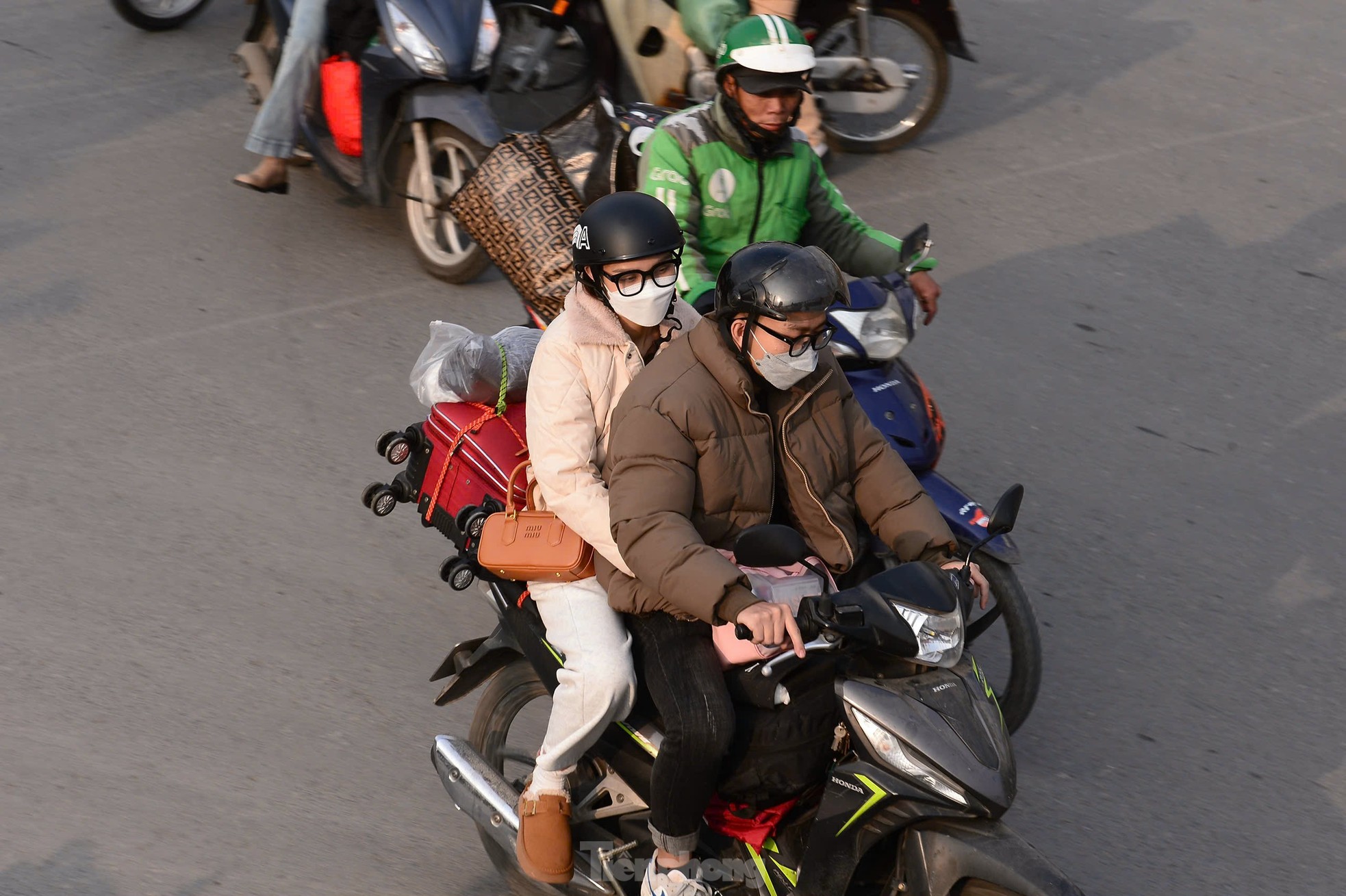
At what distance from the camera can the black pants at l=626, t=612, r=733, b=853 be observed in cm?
323

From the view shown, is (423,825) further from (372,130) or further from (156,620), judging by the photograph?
(372,130)

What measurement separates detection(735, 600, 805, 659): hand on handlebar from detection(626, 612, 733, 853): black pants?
0.28 metres

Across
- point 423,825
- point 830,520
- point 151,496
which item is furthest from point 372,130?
point 830,520

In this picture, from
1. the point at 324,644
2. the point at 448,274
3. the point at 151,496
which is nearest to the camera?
the point at 324,644

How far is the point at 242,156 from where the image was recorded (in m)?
8.14

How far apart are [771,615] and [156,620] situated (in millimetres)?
2772

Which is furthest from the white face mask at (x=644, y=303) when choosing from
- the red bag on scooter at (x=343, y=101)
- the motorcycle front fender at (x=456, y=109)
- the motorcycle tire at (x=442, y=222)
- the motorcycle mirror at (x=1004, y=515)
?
the red bag on scooter at (x=343, y=101)

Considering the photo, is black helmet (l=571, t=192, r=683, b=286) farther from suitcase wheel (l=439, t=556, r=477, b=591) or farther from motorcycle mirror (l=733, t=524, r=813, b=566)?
motorcycle mirror (l=733, t=524, r=813, b=566)

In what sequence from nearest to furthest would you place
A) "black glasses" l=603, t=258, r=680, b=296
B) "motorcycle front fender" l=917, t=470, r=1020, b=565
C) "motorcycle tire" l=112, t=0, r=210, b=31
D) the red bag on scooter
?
"black glasses" l=603, t=258, r=680, b=296 → "motorcycle front fender" l=917, t=470, r=1020, b=565 → the red bag on scooter → "motorcycle tire" l=112, t=0, r=210, b=31

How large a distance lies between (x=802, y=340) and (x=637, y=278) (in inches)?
20.7

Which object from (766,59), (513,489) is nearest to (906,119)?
(766,59)

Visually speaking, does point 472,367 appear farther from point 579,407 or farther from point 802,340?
point 802,340

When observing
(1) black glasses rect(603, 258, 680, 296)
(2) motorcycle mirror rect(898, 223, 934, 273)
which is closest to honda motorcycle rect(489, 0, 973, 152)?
(2) motorcycle mirror rect(898, 223, 934, 273)

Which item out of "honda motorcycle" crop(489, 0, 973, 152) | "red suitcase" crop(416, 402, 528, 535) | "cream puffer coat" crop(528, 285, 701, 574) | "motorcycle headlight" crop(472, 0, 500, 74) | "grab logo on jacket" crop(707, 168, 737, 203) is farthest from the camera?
"honda motorcycle" crop(489, 0, 973, 152)
